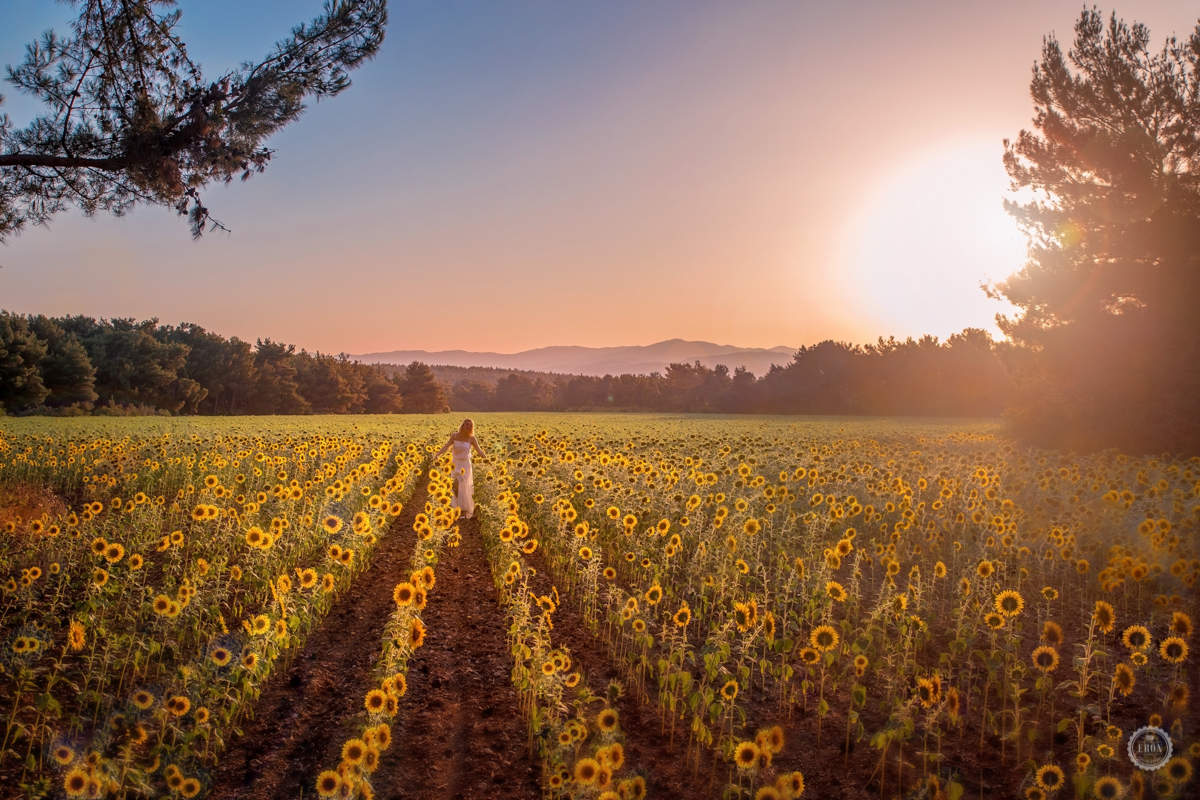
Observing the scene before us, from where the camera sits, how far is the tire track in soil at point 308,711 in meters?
3.78

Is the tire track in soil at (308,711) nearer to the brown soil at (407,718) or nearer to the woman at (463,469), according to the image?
the brown soil at (407,718)

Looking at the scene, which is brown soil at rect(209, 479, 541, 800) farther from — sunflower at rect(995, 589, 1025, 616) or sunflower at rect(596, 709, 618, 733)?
sunflower at rect(995, 589, 1025, 616)

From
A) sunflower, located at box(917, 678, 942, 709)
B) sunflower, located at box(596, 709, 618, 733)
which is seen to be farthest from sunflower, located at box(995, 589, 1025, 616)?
sunflower, located at box(596, 709, 618, 733)

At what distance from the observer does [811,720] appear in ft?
15.0

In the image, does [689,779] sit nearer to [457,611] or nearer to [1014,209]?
[457,611]

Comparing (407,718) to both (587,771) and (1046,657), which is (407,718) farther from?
(1046,657)

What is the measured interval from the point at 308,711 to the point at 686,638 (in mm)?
2890

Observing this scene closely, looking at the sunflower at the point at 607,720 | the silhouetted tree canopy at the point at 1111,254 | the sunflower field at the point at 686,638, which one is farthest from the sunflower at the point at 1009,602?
the silhouetted tree canopy at the point at 1111,254

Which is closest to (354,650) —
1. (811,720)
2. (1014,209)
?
(811,720)

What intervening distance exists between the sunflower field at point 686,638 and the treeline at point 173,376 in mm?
40836

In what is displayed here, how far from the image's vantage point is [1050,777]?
3.07 metres

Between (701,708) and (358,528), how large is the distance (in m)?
4.05

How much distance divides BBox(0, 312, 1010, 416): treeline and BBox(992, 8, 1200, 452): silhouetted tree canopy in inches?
970

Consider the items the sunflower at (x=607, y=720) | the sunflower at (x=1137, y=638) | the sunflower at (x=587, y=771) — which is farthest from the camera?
the sunflower at (x=1137, y=638)
